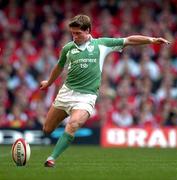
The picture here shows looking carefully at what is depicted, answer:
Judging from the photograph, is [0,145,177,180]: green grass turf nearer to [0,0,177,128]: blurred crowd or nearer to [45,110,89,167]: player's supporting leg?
[45,110,89,167]: player's supporting leg

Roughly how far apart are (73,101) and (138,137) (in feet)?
27.2

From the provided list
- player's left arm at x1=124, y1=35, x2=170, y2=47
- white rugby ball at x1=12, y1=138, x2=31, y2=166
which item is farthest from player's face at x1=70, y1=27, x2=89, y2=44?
white rugby ball at x1=12, y1=138, x2=31, y2=166

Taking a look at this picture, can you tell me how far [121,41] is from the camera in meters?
10.8

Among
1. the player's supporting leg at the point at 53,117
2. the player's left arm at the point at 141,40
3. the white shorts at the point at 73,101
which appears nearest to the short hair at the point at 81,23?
→ the player's left arm at the point at 141,40

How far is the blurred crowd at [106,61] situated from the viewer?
763 inches

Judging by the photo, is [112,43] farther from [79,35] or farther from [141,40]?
[79,35]

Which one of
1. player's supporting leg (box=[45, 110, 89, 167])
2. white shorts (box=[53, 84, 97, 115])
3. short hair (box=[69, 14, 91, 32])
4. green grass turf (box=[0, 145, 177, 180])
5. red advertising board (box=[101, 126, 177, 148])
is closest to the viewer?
green grass turf (box=[0, 145, 177, 180])

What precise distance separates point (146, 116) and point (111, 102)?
1.01m

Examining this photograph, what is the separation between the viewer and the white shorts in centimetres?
1052

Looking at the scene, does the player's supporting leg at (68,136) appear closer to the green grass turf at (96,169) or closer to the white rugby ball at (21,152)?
the green grass turf at (96,169)

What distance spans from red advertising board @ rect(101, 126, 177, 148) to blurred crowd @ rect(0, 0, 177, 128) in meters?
0.32

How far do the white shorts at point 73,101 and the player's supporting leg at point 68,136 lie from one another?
0.14m

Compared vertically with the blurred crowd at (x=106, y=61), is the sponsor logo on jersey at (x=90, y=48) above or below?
above

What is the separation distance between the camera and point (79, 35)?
413 inches
